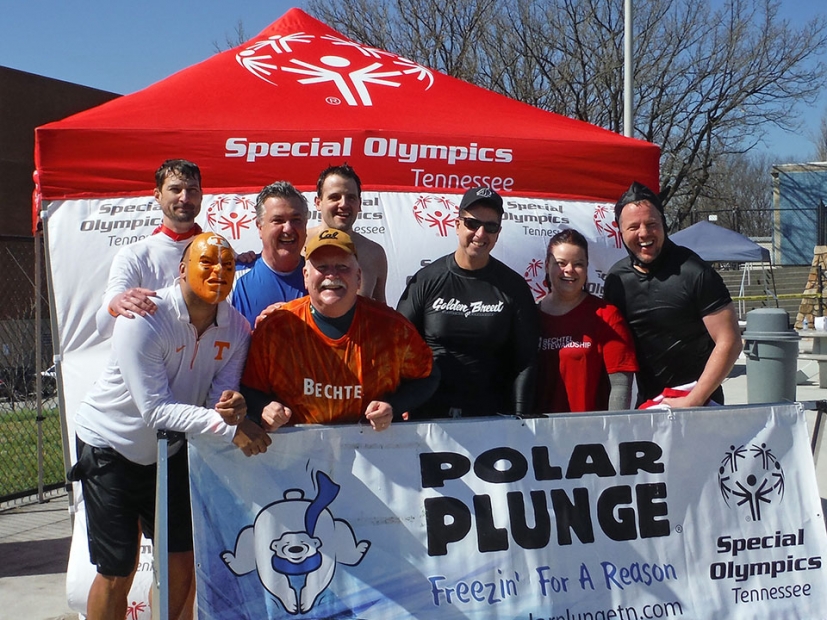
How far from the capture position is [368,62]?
21.0ft

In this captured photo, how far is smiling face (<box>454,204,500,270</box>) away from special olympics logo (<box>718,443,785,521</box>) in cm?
138

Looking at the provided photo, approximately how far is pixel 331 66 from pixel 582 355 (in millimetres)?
3320

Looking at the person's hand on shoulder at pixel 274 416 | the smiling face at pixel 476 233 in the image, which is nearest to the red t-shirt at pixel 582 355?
the smiling face at pixel 476 233

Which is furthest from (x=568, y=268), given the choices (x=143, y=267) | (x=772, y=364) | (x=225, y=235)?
(x=772, y=364)

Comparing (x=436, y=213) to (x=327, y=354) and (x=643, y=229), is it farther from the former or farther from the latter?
(x=327, y=354)

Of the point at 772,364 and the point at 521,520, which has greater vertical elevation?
the point at 772,364

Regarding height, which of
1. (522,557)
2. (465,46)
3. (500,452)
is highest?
(465,46)

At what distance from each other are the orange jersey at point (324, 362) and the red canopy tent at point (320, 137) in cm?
231

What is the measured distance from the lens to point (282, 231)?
3.72 meters

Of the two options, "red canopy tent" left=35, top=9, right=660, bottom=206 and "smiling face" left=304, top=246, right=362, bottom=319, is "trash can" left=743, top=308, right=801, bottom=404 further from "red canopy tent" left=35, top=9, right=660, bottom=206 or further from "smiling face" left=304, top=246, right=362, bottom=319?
"smiling face" left=304, top=246, right=362, bottom=319

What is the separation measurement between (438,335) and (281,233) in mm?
833

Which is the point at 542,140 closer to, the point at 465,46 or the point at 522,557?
the point at 522,557

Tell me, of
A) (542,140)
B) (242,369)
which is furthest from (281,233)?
(542,140)

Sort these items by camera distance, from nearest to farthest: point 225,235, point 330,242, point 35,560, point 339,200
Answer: point 330,242 → point 339,200 → point 225,235 → point 35,560
